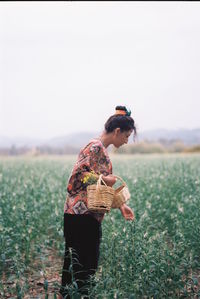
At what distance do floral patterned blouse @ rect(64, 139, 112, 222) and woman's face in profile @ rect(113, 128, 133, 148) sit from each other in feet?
0.46

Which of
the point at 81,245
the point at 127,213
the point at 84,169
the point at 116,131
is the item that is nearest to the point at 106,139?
the point at 116,131

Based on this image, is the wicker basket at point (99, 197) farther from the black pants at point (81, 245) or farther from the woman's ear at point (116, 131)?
the woman's ear at point (116, 131)

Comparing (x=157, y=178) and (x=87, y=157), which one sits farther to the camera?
(x=157, y=178)

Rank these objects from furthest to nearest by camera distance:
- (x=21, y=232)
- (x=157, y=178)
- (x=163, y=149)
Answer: (x=163, y=149) → (x=157, y=178) → (x=21, y=232)

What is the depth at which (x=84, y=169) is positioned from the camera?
3.61 metres

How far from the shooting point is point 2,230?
5.44 meters

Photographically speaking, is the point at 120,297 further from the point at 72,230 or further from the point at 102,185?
the point at 102,185

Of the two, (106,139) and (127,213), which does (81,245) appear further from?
(106,139)

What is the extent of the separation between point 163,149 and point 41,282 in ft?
136

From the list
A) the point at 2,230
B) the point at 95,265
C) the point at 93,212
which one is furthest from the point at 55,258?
the point at 93,212

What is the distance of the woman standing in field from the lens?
11.9ft

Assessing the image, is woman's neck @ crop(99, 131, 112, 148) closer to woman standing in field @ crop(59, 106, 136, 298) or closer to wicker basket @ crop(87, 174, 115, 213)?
woman standing in field @ crop(59, 106, 136, 298)

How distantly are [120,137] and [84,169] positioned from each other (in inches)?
17.7

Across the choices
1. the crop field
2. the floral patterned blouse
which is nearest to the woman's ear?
the floral patterned blouse
